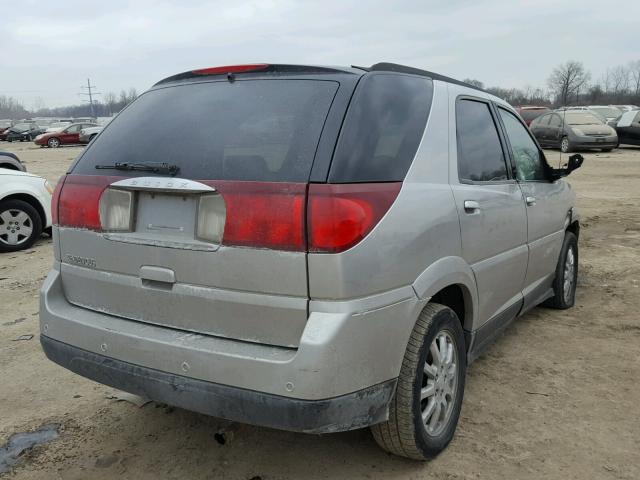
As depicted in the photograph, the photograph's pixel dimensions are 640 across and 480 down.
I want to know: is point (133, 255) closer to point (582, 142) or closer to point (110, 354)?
point (110, 354)

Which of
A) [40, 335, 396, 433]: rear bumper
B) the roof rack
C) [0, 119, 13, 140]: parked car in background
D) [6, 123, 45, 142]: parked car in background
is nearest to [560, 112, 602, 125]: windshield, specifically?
the roof rack

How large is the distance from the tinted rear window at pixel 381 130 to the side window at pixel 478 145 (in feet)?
1.28

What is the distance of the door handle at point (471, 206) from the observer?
9.54 feet

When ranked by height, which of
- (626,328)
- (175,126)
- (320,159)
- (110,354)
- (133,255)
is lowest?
(626,328)

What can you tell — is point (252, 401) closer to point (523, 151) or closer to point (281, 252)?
point (281, 252)

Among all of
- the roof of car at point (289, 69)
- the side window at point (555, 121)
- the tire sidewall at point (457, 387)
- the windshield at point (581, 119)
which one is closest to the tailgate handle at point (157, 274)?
the roof of car at point (289, 69)

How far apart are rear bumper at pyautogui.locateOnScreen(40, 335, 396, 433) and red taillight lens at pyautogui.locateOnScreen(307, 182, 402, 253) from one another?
585 mm

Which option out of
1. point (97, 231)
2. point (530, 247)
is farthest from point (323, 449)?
point (530, 247)

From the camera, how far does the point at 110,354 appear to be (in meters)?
2.56

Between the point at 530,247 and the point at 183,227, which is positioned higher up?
the point at 183,227

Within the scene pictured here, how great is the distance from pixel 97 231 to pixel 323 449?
4.96ft

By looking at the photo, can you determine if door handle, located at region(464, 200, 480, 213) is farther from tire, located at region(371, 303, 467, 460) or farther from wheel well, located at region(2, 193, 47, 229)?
wheel well, located at region(2, 193, 47, 229)

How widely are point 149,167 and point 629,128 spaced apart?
22.1 meters

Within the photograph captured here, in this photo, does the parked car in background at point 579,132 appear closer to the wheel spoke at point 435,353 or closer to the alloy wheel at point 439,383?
the alloy wheel at point 439,383
